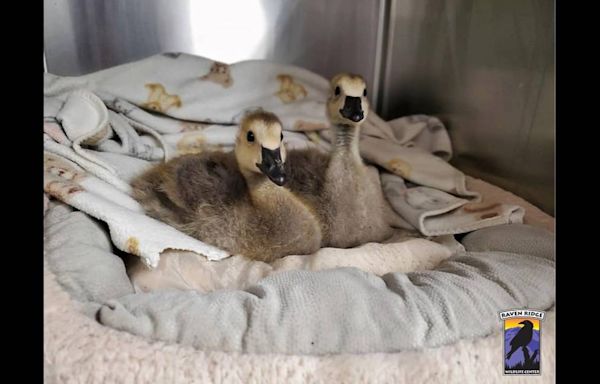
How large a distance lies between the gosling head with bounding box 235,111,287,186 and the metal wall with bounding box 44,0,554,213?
0.59 meters

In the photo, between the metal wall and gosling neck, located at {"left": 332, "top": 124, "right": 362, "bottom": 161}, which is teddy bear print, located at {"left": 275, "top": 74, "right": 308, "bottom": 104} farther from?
gosling neck, located at {"left": 332, "top": 124, "right": 362, "bottom": 161}

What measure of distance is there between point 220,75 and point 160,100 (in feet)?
0.67

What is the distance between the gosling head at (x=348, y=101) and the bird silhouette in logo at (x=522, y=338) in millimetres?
519

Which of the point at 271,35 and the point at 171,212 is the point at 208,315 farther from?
the point at 271,35

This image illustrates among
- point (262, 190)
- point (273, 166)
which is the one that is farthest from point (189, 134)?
point (273, 166)

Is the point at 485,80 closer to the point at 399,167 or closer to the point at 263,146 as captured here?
the point at 399,167

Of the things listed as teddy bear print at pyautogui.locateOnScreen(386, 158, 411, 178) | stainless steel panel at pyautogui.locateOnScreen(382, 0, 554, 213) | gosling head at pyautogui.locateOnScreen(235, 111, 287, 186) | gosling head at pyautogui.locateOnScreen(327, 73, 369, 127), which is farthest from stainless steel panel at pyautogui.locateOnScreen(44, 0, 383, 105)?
gosling head at pyautogui.locateOnScreen(235, 111, 287, 186)

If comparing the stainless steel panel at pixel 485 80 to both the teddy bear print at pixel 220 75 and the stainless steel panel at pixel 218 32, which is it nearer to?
the stainless steel panel at pixel 218 32

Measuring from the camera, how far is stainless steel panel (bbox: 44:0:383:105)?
5.62 feet

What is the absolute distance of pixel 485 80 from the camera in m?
1.48

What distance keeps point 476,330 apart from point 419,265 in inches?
11.8

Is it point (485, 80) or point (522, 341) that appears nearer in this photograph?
point (522, 341)

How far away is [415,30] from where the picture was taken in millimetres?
1791
